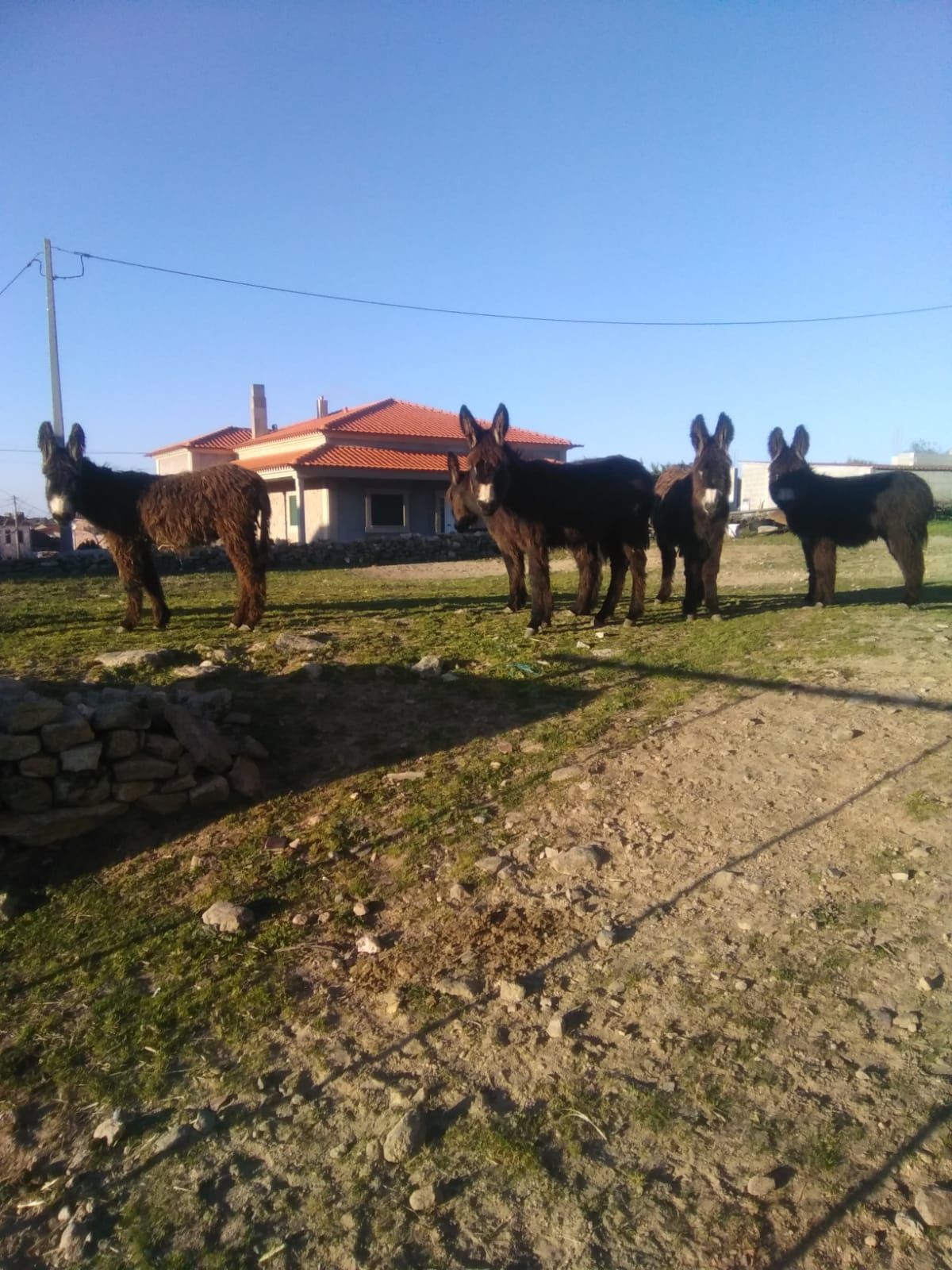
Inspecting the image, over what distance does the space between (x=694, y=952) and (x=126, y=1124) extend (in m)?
2.80

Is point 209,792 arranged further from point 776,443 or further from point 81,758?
point 776,443

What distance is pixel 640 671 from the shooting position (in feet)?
30.3

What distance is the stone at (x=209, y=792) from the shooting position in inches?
267

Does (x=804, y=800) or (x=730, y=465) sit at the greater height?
(x=730, y=465)

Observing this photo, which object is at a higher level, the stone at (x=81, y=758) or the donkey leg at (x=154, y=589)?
the donkey leg at (x=154, y=589)

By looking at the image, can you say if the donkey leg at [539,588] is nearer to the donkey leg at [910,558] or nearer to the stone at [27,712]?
the donkey leg at [910,558]

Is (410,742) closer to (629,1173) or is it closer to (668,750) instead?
(668,750)

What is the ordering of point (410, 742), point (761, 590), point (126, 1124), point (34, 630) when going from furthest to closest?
point (761, 590), point (34, 630), point (410, 742), point (126, 1124)

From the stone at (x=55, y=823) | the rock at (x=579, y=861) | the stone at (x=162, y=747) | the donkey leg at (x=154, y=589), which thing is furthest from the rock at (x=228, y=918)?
the donkey leg at (x=154, y=589)

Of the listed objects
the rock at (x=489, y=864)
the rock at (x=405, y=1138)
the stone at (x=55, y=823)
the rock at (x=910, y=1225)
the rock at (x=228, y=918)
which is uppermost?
the stone at (x=55, y=823)

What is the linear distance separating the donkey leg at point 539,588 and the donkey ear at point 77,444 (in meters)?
5.92

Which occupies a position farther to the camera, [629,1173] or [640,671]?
[640,671]

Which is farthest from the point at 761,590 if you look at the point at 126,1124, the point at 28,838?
the point at 126,1124

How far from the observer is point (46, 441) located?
11.4 meters
